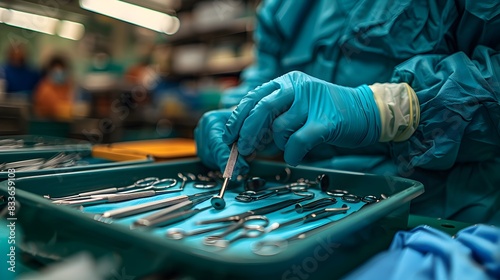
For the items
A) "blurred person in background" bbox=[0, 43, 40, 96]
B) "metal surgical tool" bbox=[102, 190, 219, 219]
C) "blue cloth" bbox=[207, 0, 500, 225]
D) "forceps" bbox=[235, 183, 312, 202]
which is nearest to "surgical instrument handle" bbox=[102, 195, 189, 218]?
"metal surgical tool" bbox=[102, 190, 219, 219]

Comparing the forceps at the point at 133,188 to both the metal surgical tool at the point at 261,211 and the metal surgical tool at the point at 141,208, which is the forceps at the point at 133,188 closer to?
the metal surgical tool at the point at 141,208

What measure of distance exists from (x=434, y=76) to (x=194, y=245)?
0.56 m

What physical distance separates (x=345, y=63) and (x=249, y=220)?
1.61 ft

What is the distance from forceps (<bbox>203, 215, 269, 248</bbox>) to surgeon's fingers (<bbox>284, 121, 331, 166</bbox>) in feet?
0.45

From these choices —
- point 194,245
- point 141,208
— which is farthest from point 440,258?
point 141,208

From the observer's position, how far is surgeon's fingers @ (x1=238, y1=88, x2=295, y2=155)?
56 cm

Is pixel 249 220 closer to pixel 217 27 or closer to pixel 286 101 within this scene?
pixel 286 101

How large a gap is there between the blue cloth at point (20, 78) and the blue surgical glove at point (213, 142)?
0.76 meters

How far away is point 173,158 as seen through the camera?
928 mm

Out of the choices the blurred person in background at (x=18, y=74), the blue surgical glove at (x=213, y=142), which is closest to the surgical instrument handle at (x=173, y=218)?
the blue surgical glove at (x=213, y=142)

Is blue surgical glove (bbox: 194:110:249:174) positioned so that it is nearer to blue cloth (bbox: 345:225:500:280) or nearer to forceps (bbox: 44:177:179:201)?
forceps (bbox: 44:177:179:201)

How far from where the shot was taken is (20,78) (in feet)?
4.52

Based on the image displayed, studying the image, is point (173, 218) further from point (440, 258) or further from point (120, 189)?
point (440, 258)

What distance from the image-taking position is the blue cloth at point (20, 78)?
1.20m
